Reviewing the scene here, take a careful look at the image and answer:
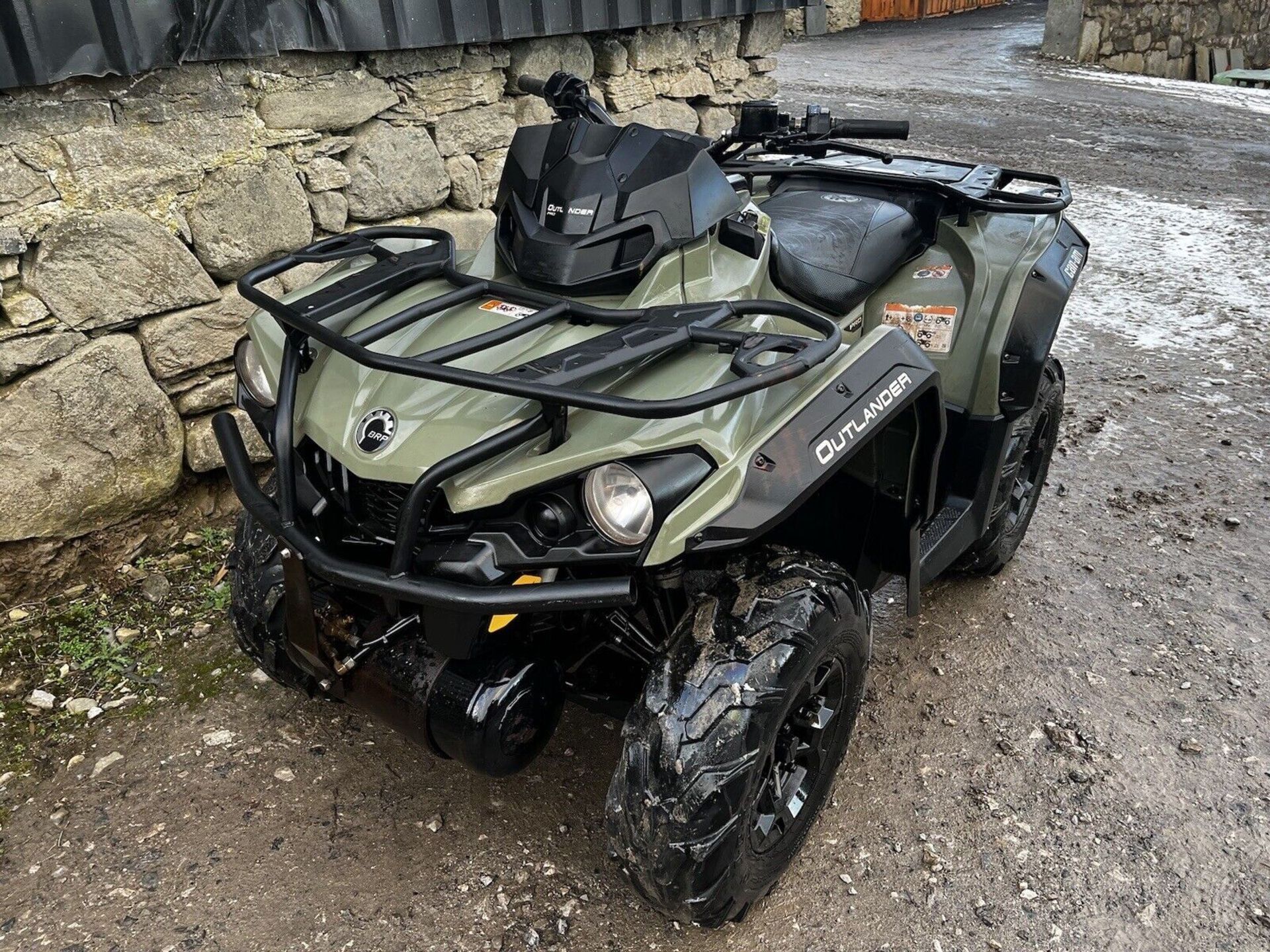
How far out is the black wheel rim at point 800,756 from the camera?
2239 mm

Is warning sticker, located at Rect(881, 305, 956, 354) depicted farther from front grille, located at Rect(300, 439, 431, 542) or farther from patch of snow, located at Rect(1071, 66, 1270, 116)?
patch of snow, located at Rect(1071, 66, 1270, 116)

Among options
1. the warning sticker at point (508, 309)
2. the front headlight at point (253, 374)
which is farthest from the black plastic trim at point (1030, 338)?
the front headlight at point (253, 374)

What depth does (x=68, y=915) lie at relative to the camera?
2.30m

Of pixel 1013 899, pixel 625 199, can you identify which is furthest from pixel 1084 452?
pixel 625 199

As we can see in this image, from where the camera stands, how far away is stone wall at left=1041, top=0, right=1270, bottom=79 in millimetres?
13750

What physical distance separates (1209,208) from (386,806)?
7152mm

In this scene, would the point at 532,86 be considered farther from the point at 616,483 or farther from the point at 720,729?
the point at 720,729

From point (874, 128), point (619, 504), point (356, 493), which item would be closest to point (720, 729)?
point (619, 504)

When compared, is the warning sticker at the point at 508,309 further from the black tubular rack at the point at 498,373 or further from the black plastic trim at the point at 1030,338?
the black plastic trim at the point at 1030,338

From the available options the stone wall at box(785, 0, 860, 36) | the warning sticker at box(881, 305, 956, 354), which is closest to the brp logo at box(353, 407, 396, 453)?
the warning sticker at box(881, 305, 956, 354)

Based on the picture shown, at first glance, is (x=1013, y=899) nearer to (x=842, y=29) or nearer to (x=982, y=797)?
(x=982, y=797)

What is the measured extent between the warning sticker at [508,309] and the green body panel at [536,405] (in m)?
0.02

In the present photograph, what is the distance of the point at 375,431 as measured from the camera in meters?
2.04

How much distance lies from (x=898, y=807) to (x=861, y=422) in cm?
109
